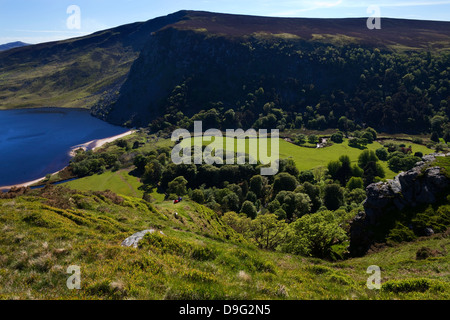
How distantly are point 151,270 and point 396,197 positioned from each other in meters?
49.5

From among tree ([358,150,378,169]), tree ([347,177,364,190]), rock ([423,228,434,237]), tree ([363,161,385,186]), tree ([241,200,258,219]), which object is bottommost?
tree ([241,200,258,219])

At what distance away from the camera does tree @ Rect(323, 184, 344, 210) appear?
310 feet

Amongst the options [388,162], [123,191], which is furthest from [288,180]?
[123,191]

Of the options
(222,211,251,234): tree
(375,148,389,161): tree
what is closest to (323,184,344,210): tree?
(222,211,251,234): tree

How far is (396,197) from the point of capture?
47.1 meters

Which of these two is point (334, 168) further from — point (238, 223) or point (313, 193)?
point (238, 223)

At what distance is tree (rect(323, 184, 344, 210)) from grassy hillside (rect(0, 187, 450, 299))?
6641 centimetres

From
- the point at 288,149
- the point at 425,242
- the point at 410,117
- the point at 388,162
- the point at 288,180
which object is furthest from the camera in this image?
the point at 410,117

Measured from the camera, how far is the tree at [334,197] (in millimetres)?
94438

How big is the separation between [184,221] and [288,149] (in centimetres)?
12451

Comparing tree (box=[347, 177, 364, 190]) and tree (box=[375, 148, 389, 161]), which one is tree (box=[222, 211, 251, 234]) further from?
tree (box=[375, 148, 389, 161])

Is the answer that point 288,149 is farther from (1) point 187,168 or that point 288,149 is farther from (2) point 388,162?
(1) point 187,168

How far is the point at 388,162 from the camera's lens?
12962cm

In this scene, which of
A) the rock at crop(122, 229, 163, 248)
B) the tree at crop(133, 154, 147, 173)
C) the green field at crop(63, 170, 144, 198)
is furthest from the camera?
the tree at crop(133, 154, 147, 173)
